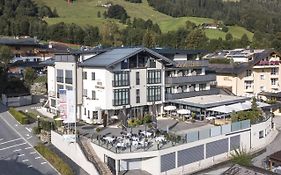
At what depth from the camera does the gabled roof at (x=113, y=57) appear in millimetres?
39144

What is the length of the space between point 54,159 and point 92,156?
283 cm

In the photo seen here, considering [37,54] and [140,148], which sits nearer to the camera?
[140,148]

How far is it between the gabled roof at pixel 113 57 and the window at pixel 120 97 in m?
2.74

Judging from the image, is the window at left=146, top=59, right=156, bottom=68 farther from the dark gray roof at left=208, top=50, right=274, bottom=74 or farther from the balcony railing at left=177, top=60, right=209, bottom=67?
the dark gray roof at left=208, top=50, right=274, bottom=74

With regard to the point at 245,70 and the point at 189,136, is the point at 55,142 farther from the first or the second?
the point at 245,70

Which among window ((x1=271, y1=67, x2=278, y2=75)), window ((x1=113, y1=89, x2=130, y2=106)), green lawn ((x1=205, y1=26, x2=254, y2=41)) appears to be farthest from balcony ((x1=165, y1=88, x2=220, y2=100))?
green lawn ((x1=205, y1=26, x2=254, y2=41))

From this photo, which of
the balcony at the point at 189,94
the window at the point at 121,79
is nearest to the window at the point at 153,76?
the balcony at the point at 189,94

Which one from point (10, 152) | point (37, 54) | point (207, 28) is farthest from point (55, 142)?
point (207, 28)

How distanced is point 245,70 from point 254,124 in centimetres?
1815

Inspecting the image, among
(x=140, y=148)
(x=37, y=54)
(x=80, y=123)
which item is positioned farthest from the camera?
(x=37, y=54)

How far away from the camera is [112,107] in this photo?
3941 cm

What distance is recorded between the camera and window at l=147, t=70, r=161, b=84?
138 ft

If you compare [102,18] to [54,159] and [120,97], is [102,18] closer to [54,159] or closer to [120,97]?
[120,97]

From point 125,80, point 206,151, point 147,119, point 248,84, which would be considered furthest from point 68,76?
point 248,84
